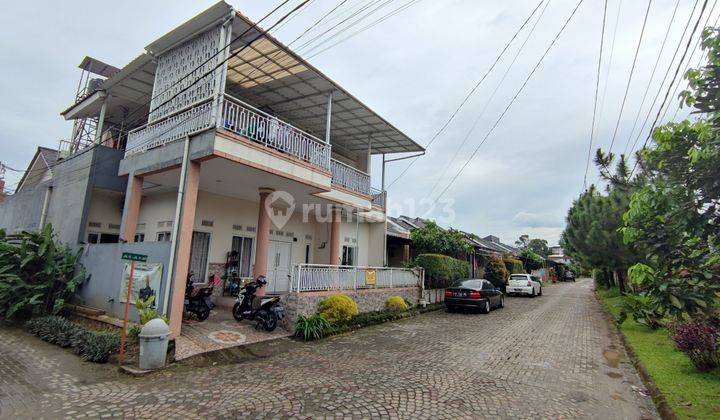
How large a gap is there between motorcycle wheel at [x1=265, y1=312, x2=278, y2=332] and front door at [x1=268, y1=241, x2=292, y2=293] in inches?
161

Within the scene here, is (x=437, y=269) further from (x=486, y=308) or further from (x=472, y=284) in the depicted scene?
(x=486, y=308)

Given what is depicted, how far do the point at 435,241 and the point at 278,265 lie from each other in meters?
8.63

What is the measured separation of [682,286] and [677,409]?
2191mm

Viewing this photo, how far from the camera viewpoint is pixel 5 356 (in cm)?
692

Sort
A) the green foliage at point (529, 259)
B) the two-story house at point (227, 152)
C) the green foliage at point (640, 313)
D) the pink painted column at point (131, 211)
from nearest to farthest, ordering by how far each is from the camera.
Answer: the two-story house at point (227, 152) < the pink painted column at point (131, 211) < the green foliage at point (640, 313) < the green foliage at point (529, 259)

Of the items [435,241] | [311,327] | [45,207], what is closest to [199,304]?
[311,327]

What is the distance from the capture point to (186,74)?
956cm

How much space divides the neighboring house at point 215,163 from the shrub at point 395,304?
4.02ft

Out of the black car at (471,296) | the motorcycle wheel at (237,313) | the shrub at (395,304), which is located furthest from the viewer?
the black car at (471,296)

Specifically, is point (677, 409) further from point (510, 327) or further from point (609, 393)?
point (510, 327)

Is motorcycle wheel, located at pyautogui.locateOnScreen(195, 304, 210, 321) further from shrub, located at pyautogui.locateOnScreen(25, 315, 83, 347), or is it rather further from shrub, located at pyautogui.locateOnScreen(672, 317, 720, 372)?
shrub, located at pyautogui.locateOnScreen(672, 317, 720, 372)

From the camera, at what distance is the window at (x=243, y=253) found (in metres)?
12.4

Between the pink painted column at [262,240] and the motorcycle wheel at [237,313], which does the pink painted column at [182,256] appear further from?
the pink painted column at [262,240]

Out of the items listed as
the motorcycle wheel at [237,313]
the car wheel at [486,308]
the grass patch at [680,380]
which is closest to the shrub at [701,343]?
the grass patch at [680,380]
